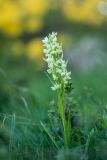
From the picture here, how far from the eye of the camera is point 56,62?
2377 mm

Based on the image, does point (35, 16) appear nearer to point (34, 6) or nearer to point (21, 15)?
point (34, 6)

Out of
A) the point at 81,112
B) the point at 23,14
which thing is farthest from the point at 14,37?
the point at 81,112

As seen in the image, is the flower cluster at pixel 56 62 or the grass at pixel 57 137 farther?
the flower cluster at pixel 56 62

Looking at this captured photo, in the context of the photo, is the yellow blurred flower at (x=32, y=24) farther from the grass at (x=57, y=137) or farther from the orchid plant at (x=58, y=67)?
the orchid plant at (x=58, y=67)

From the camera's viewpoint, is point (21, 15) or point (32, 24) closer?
point (21, 15)

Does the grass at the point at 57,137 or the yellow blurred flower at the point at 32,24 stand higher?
the yellow blurred flower at the point at 32,24

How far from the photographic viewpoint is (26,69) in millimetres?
7945

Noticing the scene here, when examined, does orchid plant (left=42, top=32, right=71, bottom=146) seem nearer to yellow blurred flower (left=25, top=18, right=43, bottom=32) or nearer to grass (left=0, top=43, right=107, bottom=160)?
grass (left=0, top=43, right=107, bottom=160)

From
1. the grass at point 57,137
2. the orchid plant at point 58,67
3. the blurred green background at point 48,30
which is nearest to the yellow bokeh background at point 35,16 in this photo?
the blurred green background at point 48,30

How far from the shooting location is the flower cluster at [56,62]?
2.38m

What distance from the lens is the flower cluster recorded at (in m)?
2.38

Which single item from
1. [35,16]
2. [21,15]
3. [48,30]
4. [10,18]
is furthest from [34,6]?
[48,30]

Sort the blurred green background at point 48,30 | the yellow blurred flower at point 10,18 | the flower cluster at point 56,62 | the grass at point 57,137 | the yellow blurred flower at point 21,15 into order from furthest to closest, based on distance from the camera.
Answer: the yellow blurred flower at point 21,15 < the yellow blurred flower at point 10,18 < the blurred green background at point 48,30 < the flower cluster at point 56,62 < the grass at point 57,137

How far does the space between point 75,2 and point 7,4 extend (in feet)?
6.13
